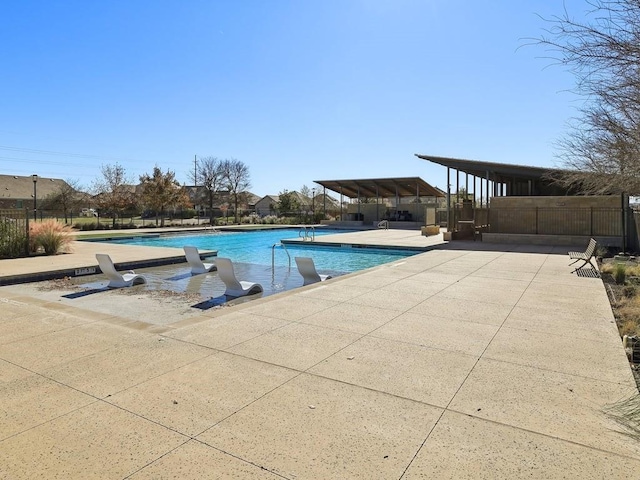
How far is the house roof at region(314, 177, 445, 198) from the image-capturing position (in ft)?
107

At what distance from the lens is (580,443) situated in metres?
2.62

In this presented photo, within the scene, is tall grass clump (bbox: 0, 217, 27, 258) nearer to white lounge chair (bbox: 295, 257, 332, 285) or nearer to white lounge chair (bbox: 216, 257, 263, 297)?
white lounge chair (bbox: 216, 257, 263, 297)

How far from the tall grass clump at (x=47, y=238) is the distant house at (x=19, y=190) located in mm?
40017

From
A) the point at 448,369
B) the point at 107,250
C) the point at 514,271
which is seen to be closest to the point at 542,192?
the point at 514,271

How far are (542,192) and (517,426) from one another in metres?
26.5

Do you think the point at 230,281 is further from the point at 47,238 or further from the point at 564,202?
the point at 564,202

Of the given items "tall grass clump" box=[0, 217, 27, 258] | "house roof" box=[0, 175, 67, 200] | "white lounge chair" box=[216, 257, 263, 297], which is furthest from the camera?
"house roof" box=[0, 175, 67, 200]

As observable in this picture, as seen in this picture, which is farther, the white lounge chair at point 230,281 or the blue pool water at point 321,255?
the blue pool water at point 321,255

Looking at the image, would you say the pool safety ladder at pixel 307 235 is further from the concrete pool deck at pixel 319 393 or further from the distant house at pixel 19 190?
the distant house at pixel 19 190

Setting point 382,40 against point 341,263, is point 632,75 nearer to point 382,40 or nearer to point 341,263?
point 382,40

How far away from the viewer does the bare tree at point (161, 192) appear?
33000 millimetres

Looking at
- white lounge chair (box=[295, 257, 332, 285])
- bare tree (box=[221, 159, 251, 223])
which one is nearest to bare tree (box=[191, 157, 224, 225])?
bare tree (box=[221, 159, 251, 223])

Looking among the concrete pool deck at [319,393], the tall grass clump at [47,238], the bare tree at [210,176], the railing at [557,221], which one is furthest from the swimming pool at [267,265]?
the bare tree at [210,176]

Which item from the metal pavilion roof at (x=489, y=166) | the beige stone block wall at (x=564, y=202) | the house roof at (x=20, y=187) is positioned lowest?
the beige stone block wall at (x=564, y=202)
